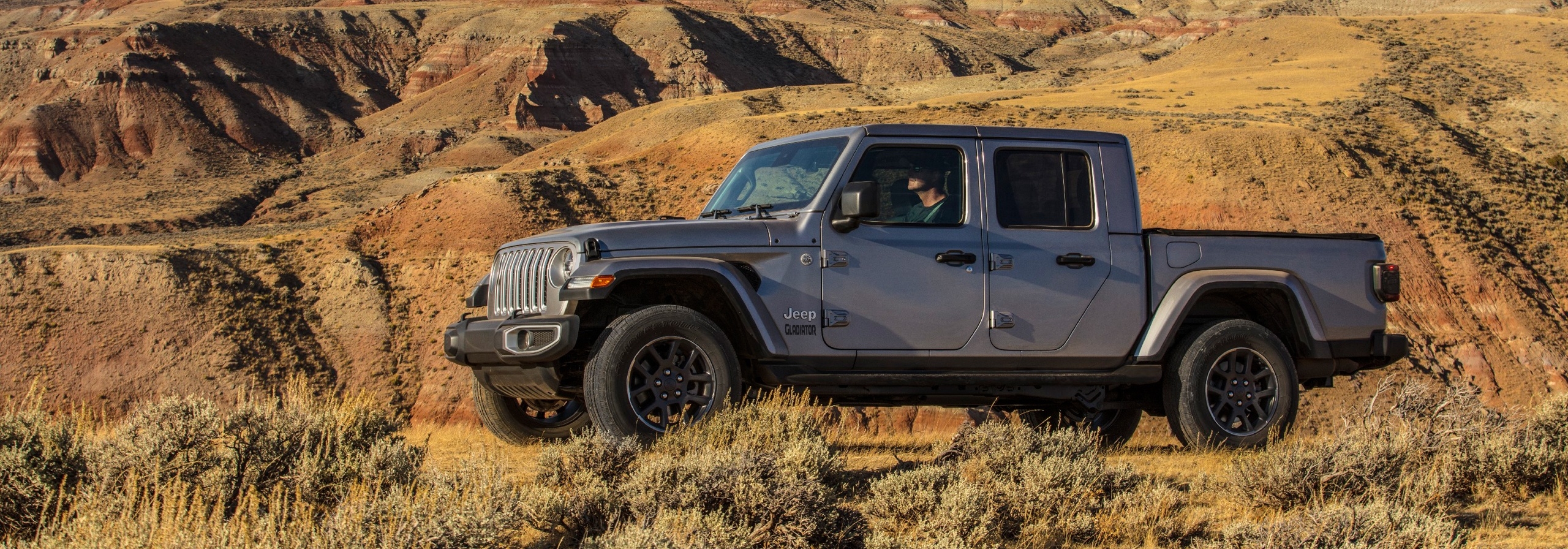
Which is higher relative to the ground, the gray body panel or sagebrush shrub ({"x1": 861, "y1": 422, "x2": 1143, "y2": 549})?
the gray body panel

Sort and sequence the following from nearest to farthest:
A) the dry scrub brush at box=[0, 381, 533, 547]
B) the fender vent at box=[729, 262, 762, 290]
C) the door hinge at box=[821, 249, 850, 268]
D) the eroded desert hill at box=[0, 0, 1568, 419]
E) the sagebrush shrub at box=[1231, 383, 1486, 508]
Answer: the dry scrub brush at box=[0, 381, 533, 547]
the sagebrush shrub at box=[1231, 383, 1486, 508]
the fender vent at box=[729, 262, 762, 290]
the door hinge at box=[821, 249, 850, 268]
the eroded desert hill at box=[0, 0, 1568, 419]

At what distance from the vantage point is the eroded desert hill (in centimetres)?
2619

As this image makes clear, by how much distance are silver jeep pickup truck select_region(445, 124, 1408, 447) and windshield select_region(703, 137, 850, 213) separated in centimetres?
2

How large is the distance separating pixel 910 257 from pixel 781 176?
3.49ft

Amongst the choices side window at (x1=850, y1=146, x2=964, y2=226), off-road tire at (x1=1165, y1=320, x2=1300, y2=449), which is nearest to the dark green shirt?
side window at (x1=850, y1=146, x2=964, y2=226)

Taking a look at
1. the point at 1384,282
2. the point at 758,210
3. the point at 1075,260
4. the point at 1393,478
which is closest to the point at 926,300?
the point at 1075,260

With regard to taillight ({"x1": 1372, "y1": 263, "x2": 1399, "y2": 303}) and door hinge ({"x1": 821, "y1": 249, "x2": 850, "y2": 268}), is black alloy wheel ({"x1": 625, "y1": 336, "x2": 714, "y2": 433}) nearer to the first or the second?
door hinge ({"x1": 821, "y1": 249, "x2": 850, "y2": 268})

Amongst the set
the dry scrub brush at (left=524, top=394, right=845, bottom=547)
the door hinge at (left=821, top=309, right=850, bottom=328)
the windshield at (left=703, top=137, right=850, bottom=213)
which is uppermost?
the windshield at (left=703, top=137, right=850, bottom=213)

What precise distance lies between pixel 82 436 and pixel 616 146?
4262cm

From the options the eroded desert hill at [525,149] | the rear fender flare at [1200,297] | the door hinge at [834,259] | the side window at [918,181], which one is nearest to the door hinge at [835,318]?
the door hinge at [834,259]

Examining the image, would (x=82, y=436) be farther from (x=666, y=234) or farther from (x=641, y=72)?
(x=641, y=72)

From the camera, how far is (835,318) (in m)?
7.18

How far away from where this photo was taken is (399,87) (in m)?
92.1

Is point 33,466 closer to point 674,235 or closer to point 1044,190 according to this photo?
point 674,235
